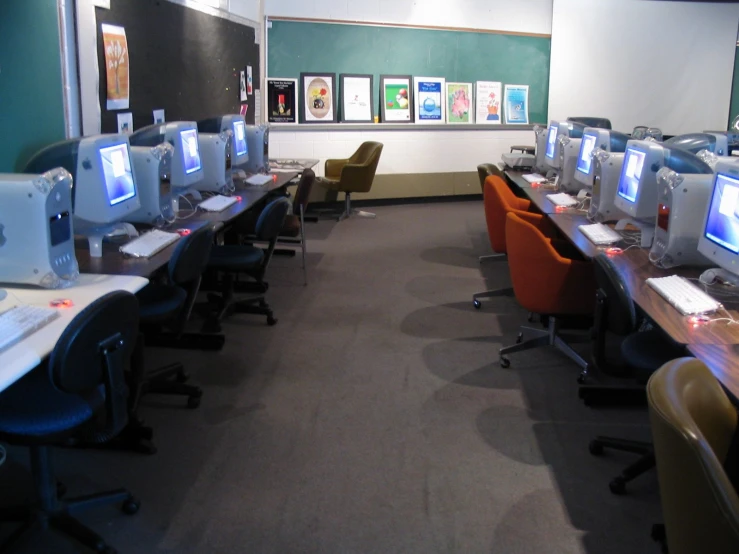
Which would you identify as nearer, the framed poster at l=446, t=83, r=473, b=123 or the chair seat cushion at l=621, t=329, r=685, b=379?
the chair seat cushion at l=621, t=329, r=685, b=379

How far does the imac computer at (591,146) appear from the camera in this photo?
509cm

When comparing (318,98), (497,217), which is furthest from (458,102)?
(497,217)

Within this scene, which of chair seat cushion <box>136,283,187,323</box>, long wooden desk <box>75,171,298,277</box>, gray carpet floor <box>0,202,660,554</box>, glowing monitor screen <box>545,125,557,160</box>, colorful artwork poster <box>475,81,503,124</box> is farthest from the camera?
colorful artwork poster <box>475,81,503,124</box>

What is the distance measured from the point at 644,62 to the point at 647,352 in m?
7.72

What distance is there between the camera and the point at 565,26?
9359mm

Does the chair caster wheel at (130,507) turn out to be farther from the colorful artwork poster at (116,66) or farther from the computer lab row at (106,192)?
the colorful artwork poster at (116,66)

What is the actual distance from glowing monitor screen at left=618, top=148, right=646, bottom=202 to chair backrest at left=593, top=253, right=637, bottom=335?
111cm

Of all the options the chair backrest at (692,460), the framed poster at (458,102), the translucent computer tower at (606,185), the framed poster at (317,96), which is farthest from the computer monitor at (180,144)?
the framed poster at (458,102)

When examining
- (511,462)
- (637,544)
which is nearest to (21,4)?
(511,462)

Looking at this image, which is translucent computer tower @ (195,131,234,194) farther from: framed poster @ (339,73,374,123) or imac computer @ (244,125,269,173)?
framed poster @ (339,73,374,123)

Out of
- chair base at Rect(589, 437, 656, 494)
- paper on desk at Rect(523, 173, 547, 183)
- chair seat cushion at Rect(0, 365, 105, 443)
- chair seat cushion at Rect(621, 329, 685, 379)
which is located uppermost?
paper on desk at Rect(523, 173, 547, 183)

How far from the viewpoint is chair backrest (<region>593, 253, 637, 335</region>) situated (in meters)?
2.89

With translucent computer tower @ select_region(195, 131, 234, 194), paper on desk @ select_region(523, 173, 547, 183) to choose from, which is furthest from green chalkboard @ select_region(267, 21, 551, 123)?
translucent computer tower @ select_region(195, 131, 234, 194)

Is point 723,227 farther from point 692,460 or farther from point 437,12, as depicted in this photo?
point 437,12
